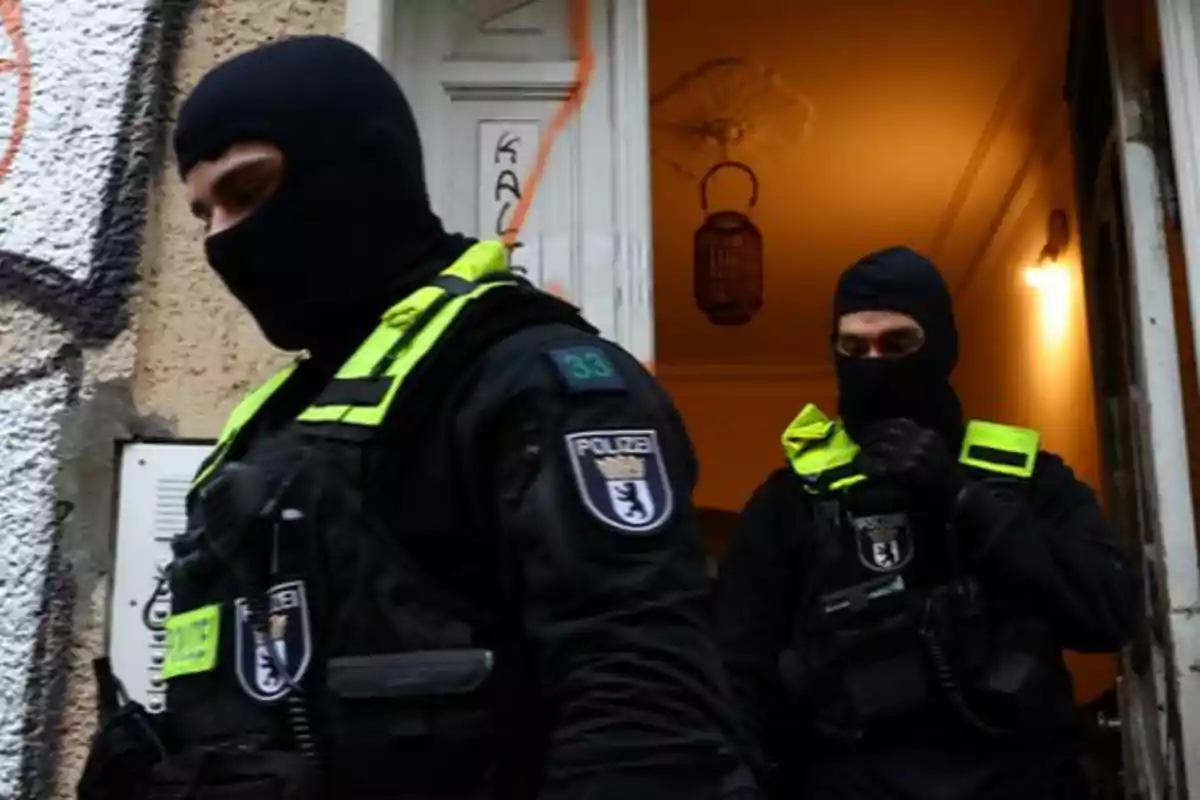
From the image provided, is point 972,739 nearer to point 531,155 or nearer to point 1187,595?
point 1187,595

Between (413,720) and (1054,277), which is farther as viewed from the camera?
(1054,277)

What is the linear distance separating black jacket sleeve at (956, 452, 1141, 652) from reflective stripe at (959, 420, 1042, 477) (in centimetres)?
7

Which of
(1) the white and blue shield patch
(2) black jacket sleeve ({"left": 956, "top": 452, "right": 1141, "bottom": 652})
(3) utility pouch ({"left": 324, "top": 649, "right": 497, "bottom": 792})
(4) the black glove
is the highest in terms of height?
(1) the white and blue shield patch

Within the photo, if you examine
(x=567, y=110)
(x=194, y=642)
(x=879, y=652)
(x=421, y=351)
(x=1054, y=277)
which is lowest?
(x=879, y=652)

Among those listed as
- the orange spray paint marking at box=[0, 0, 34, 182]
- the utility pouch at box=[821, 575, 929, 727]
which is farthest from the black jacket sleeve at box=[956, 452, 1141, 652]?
the orange spray paint marking at box=[0, 0, 34, 182]

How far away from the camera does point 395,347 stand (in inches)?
43.8

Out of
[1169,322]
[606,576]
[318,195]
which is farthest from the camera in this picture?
[1169,322]

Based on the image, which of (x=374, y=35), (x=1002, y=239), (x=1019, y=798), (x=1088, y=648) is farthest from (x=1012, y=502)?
(x=1002, y=239)

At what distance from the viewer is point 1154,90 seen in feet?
9.11

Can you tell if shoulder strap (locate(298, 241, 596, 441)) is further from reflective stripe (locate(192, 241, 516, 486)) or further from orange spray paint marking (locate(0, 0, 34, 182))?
orange spray paint marking (locate(0, 0, 34, 182))

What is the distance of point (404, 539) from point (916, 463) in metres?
1.12

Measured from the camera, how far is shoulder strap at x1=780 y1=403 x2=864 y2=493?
2.15 metres

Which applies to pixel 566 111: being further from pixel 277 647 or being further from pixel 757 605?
pixel 277 647

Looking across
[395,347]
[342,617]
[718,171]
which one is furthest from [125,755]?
[718,171]
